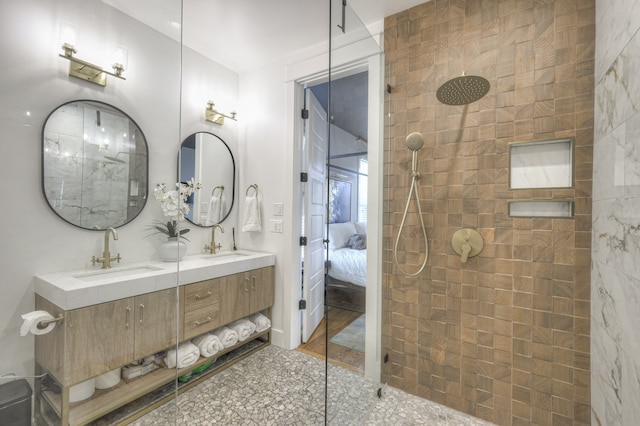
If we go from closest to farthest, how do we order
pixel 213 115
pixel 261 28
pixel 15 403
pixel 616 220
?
pixel 616 220
pixel 15 403
pixel 261 28
pixel 213 115

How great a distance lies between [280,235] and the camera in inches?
98.0

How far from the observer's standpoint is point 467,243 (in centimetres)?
156

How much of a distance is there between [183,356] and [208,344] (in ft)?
0.60

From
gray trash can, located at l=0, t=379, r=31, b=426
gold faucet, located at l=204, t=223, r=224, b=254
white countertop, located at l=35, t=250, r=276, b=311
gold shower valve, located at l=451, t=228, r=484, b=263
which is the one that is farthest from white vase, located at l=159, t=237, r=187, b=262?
gold shower valve, located at l=451, t=228, r=484, b=263

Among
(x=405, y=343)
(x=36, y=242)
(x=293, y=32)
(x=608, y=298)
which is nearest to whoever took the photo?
(x=608, y=298)

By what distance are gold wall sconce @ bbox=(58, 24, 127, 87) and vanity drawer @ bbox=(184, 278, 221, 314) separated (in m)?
1.38

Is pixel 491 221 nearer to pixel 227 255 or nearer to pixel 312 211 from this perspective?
pixel 312 211

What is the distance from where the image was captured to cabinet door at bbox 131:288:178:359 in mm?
1562

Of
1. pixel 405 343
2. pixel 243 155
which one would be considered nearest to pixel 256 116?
pixel 243 155

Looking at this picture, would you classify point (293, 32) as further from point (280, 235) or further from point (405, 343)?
point (405, 343)

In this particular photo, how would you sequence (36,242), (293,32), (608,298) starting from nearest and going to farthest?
(608,298) < (36,242) < (293,32)

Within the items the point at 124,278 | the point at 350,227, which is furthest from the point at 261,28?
the point at 124,278

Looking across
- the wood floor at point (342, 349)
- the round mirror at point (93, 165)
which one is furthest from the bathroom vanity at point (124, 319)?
the wood floor at point (342, 349)

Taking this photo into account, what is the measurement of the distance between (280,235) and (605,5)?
2396mm
